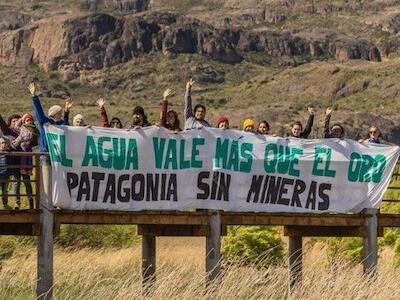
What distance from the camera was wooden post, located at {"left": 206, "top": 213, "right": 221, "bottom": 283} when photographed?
16.3 meters

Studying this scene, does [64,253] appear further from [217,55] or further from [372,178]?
[217,55]

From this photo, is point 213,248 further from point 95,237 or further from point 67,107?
point 95,237

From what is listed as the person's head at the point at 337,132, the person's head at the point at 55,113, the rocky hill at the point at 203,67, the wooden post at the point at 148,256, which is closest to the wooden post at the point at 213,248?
the wooden post at the point at 148,256

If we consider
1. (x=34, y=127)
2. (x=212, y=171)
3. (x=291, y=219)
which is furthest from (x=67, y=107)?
Answer: (x=291, y=219)

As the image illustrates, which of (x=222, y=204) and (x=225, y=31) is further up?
(x=222, y=204)

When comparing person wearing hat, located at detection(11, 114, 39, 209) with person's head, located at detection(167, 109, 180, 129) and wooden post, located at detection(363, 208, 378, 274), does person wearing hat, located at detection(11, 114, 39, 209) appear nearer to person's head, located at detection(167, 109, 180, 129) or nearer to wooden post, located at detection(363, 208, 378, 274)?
person's head, located at detection(167, 109, 180, 129)

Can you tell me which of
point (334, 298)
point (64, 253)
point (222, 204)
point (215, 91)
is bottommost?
point (215, 91)

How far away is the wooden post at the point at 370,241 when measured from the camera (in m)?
17.5

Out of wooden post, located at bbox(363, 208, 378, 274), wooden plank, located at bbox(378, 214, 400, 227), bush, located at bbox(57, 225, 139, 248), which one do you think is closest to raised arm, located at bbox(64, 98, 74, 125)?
wooden post, located at bbox(363, 208, 378, 274)

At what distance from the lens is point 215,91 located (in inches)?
5182

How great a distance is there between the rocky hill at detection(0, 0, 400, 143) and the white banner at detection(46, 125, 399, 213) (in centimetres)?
7454

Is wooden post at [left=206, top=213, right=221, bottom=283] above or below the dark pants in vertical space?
below

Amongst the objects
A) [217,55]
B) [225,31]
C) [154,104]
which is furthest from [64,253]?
[225,31]

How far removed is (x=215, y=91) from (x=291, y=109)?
27882 millimetres
